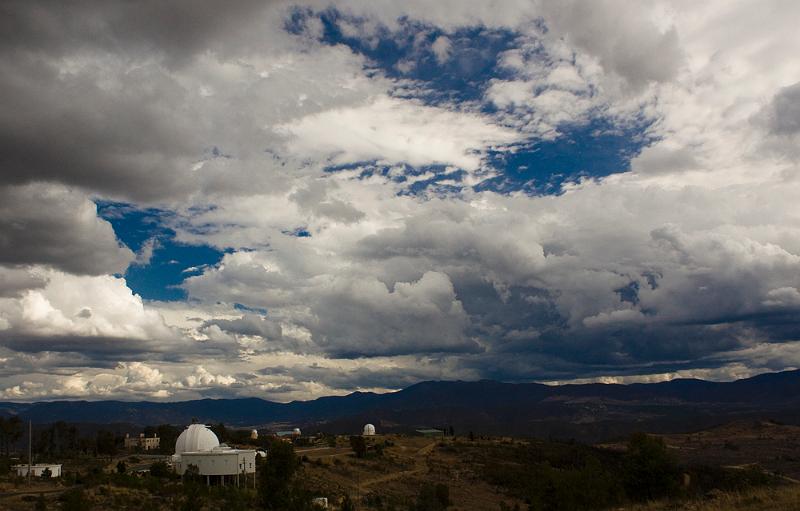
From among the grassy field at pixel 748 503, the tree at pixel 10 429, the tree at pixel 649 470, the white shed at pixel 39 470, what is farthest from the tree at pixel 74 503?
the tree at pixel 10 429

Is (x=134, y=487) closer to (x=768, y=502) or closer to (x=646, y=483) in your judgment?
(x=646, y=483)

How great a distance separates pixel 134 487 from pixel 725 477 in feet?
259

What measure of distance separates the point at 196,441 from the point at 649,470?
184ft

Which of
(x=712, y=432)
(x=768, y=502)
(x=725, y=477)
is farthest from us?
(x=712, y=432)

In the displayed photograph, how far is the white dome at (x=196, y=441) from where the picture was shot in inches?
3292

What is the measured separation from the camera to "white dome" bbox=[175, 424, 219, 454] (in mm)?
83625

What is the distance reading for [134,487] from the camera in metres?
62.2

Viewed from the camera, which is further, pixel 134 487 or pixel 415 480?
pixel 415 480

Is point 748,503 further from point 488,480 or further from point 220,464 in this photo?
point 488,480

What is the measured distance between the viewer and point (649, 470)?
55.1 m

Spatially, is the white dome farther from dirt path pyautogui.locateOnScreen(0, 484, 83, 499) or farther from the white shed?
dirt path pyautogui.locateOnScreen(0, 484, 83, 499)

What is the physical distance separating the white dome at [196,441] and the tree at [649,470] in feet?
169

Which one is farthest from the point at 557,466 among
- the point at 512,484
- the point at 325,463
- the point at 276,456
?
the point at 276,456

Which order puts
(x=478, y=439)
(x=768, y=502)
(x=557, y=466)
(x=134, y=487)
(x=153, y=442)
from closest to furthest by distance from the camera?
(x=768, y=502) → (x=134, y=487) → (x=557, y=466) → (x=153, y=442) → (x=478, y=439)
